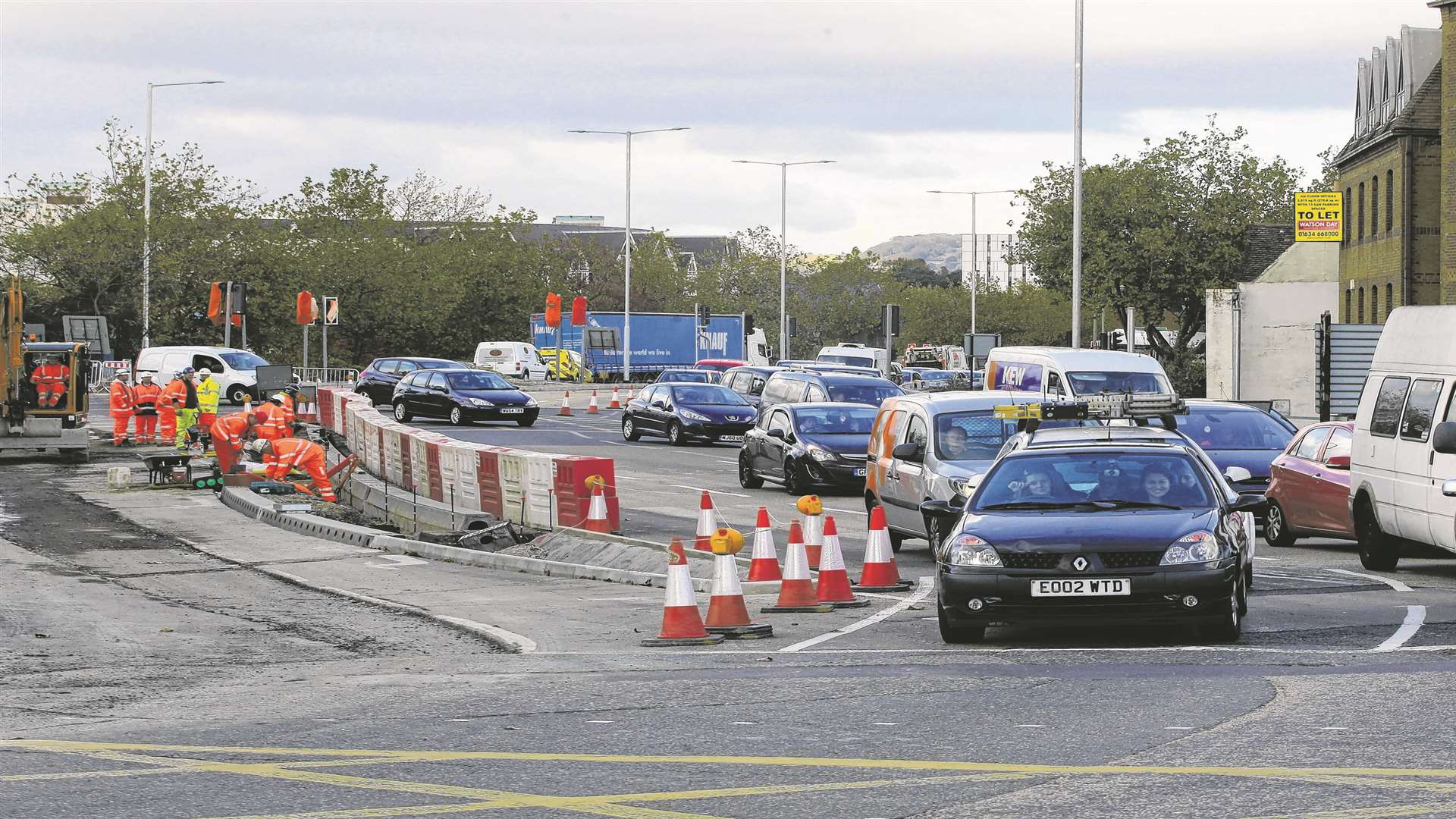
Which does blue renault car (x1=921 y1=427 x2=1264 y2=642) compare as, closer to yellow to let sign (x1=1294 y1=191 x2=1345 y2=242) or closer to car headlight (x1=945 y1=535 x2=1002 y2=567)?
car headlight (x1=945 y1=535 x2=1002 y2=567)

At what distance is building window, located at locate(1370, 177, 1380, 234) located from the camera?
177ft

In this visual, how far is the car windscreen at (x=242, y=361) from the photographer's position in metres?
53.8

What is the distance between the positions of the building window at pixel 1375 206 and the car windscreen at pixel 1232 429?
33.2 metres

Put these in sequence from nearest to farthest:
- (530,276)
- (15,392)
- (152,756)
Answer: (152,756) → (15,392) → (530,276)

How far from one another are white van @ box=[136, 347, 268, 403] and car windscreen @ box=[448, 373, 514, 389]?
7.10 m

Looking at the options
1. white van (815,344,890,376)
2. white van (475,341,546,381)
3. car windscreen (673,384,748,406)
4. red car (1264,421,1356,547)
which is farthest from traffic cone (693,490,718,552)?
white van (475,341,546,381)

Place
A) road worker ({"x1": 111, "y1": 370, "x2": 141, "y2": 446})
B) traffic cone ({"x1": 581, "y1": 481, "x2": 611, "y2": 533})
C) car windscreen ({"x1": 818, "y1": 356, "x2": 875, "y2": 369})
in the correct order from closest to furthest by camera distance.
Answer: traffic cone ({"x1": 581, "y1": 481, "x2": 611, "y2": 533}) → road worker ({"x1": 111, "y1": 370, "x2": 141, "y2": 446}) → car windscreen ({"x1": 818, "y1": 356, "x2": 875, "y2": 369})

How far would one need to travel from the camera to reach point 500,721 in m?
9.07

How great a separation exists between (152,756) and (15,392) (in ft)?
88.0

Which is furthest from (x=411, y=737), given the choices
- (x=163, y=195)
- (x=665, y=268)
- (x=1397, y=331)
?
(x=665, y=268)

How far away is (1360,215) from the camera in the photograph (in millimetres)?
56438

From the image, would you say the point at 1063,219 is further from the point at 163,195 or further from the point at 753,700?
the point at 753,700

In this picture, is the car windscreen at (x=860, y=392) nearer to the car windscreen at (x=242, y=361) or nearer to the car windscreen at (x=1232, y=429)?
the car windscreen at (x=1232, y=429)

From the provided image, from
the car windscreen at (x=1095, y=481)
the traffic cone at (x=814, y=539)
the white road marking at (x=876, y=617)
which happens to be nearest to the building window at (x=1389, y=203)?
the white road marking at (x=876, y=617)
